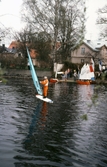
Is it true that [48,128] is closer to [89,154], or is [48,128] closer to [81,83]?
[89,154]

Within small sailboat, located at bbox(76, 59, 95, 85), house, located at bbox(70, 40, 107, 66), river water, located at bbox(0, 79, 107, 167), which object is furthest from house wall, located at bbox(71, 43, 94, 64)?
river water, located at bbox(0, 79, 107, 167)

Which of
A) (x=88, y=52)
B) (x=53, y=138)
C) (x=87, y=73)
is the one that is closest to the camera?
(x=53, y=138)

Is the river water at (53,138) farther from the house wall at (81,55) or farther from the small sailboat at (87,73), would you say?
the house wall at (81,55)

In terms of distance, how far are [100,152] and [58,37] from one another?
1899 inches

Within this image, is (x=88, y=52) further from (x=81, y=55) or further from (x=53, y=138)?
(x=53, y=138)

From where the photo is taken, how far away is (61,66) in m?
57.1

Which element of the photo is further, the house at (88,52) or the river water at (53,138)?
the house at (88,52)

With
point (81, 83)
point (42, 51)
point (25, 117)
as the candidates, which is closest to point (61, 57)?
point (42, 51)

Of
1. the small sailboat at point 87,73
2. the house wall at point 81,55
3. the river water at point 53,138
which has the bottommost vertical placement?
the river water at point 53,138

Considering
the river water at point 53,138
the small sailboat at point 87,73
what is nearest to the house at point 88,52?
the small sailboat at point 87,73

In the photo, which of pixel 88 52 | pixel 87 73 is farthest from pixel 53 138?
pixel 88 52

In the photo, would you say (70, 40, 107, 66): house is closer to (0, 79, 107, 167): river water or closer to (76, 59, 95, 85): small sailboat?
(76, 59, 95, 85): small sailboat

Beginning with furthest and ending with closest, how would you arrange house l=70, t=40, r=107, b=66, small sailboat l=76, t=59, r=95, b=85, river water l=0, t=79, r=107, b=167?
house l=70, t=40, r=107, b=66 < small sailboat l=76, t=59, r=95, b=85 < river water l=0, t=79, r=107, b=167

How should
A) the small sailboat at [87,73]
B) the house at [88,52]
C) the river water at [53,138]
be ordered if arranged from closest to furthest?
the river water at [53,138] → the small sailboat at [87,73] → the house at [88,52]
